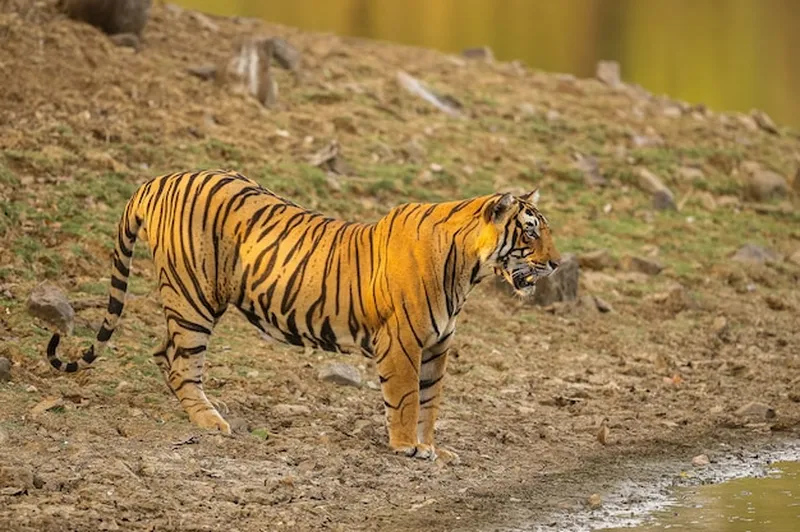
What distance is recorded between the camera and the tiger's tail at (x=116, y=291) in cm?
794

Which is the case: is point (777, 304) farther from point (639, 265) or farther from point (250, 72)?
point (250, 72)

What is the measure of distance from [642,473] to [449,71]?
9.29 metres

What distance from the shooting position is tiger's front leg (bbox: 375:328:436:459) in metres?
7.70

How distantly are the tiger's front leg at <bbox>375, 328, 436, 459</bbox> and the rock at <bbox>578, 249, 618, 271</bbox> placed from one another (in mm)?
4466

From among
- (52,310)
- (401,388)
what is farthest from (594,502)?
(52,310)

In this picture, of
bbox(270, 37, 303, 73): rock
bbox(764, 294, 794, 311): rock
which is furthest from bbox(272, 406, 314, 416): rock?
bbox(270, 37, 303, 73): rock

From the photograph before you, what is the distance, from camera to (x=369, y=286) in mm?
7855

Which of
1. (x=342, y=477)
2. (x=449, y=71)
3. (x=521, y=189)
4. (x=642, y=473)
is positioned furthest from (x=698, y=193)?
(x=342, y=477)

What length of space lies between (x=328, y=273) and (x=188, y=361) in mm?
796

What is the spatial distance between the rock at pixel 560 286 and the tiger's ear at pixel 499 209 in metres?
3.17

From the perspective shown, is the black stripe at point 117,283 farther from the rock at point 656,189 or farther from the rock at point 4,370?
the rock at point 656,189

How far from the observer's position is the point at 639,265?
40.2 feet

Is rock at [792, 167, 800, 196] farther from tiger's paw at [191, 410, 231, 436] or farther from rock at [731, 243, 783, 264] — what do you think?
tiger's paw at [191, 410, 231, 436]

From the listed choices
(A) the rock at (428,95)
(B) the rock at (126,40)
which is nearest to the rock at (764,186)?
(A) the rock at (428,95)
